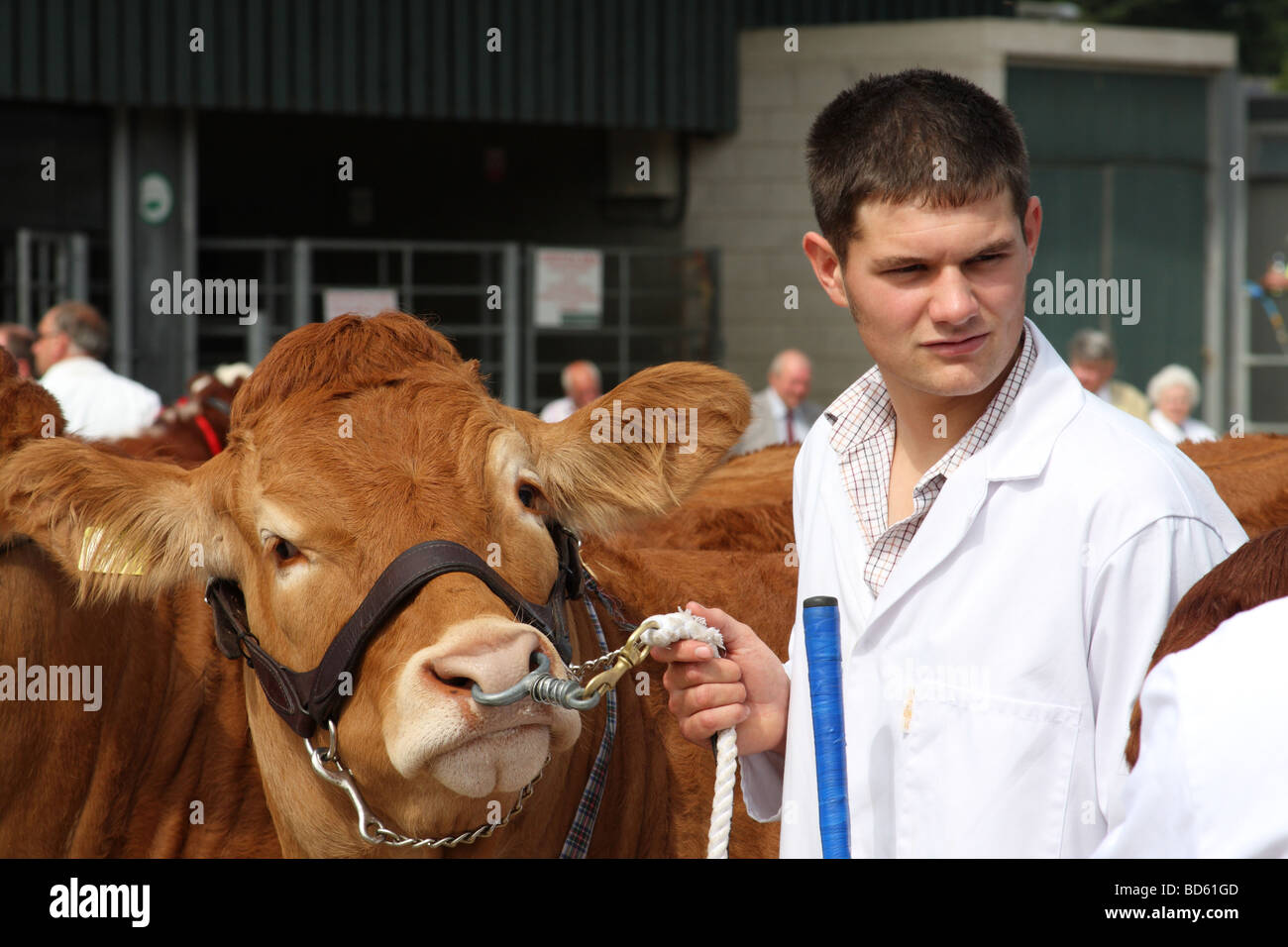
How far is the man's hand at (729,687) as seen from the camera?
7.00 ft

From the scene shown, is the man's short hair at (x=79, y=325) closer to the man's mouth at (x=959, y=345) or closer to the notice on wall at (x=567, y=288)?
the notice on wall at (x=567, y=288)

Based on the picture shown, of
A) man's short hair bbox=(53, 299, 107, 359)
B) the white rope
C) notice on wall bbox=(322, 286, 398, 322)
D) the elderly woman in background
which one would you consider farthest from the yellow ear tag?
notice on wall bbox=(322, 286, 398, 322)

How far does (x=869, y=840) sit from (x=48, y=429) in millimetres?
1886

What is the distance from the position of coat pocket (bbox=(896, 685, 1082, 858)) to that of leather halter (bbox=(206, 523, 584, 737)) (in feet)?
2.38

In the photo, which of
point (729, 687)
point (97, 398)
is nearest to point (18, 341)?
point (97, 398)

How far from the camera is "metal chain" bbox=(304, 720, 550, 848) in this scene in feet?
7.85

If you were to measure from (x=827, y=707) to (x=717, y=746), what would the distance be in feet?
1.06

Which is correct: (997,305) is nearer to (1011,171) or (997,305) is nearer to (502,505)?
(1011,171)

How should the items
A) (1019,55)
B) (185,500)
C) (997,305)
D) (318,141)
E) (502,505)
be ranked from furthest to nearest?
(318,141) < (1019,55) < (185,500) < (502,505) < (997,305)


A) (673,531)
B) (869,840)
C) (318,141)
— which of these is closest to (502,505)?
(869,840)

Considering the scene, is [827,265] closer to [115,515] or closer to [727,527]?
[115,515]

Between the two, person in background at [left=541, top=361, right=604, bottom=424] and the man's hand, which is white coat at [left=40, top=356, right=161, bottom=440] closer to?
person in background at [left=541, top=361, right=604, bottom=424]

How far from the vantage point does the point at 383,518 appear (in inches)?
92.0
